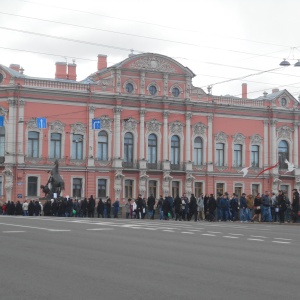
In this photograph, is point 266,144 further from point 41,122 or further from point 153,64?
point 41,122

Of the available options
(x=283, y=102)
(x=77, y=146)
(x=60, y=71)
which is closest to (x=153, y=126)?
(x=77, y=146)

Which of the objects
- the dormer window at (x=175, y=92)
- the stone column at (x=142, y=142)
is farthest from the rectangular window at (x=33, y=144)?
the dormer window at (x=175, y=92)

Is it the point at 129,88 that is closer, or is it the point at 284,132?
the point at 129,88

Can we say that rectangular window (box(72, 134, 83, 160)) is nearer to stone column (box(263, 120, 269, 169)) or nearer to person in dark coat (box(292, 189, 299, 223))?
stone column (box(263, 120, 269, 169))

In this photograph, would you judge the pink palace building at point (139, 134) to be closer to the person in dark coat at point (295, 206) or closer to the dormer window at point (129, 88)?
the dormer window at point (129, 88)

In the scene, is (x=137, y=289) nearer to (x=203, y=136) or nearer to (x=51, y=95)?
(x=51, y=95)

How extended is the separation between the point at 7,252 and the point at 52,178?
36.1m

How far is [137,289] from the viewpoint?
1061 cm

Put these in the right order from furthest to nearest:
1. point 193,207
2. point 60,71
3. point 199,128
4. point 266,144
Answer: point 266,144 → point 199,128 → point 60,71 → point 193,207

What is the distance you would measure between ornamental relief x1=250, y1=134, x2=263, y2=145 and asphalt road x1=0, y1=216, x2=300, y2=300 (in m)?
49.7

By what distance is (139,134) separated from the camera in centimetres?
6494

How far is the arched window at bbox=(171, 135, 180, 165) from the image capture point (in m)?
66.5

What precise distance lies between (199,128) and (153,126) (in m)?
4.71

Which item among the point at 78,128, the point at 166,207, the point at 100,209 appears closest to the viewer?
the point at 166,207
